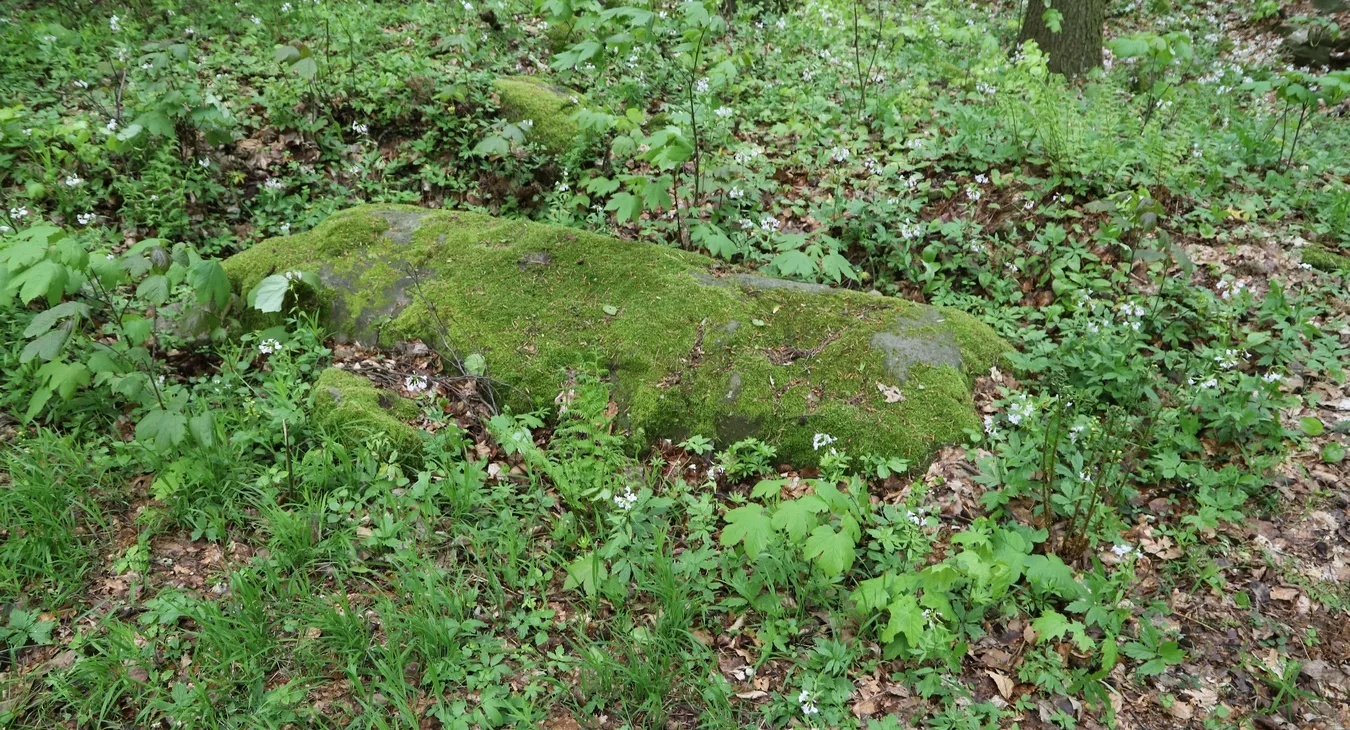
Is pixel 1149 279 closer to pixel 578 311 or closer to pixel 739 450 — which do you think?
pixel 739 450

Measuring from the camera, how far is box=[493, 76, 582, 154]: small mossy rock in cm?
619

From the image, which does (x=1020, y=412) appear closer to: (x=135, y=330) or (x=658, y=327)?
(x=658, y=327)

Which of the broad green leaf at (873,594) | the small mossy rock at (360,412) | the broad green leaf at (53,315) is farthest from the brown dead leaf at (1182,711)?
the broad green leaf at (53,315)

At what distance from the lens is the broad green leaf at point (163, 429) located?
10.7 ft

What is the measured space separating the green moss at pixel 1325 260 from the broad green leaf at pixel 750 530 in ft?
14.7

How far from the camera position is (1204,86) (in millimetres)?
7906

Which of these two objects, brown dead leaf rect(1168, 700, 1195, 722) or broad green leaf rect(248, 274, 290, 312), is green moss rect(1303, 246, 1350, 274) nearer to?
brown dead leaf rect(1168, 700, 1195, 722)

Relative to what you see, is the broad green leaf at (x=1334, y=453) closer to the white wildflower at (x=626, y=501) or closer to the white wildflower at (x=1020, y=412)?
the white wildflower at (x=1020, y=412)

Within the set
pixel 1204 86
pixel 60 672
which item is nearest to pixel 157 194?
pixel 60 672

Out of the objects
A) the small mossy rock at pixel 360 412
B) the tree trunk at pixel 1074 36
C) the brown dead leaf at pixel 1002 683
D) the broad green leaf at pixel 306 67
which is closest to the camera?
the brown dead leaf at pixel 1002 683

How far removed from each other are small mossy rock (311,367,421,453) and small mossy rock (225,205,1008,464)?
0.50 m

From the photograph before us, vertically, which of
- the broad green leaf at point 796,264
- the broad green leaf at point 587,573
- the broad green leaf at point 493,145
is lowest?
the broad green leaf at point 587,573

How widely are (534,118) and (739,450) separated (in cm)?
402

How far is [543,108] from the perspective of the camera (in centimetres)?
639
